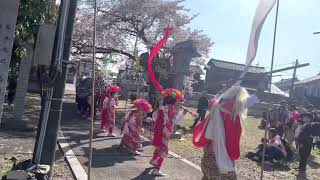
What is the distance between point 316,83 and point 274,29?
42201 millimetres

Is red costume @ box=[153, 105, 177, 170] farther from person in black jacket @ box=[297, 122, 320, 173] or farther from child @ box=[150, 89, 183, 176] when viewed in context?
person in black jacket @ box=[297, 122, 320, 173]

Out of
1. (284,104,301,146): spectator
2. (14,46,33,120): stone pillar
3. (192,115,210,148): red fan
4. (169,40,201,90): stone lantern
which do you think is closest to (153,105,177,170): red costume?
(192,115,210,148): red fan

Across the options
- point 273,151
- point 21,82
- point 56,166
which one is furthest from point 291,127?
point 56,166

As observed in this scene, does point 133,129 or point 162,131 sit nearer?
point 162,131

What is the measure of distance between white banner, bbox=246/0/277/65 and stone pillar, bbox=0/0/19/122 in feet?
10.3

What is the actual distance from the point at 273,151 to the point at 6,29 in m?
8.60

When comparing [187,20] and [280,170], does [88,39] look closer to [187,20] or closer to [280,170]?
[187,20]

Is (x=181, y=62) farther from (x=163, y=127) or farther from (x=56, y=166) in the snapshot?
(x=56, y=166)

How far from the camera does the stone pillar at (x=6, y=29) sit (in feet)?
16.7

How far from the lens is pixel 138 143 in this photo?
34.8ft

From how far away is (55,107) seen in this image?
6613mm

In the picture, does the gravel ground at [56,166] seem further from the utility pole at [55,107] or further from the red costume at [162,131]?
the red costume at [162,131]

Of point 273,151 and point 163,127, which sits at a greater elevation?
point 163,127

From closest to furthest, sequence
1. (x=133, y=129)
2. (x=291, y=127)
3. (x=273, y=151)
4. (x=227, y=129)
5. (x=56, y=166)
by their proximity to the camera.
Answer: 1. (x=227, y=129)
2. (x=56, y=166)
3. (x=133, y=129)
4. (x=273, y=151)
5. (x=291, y=127)
